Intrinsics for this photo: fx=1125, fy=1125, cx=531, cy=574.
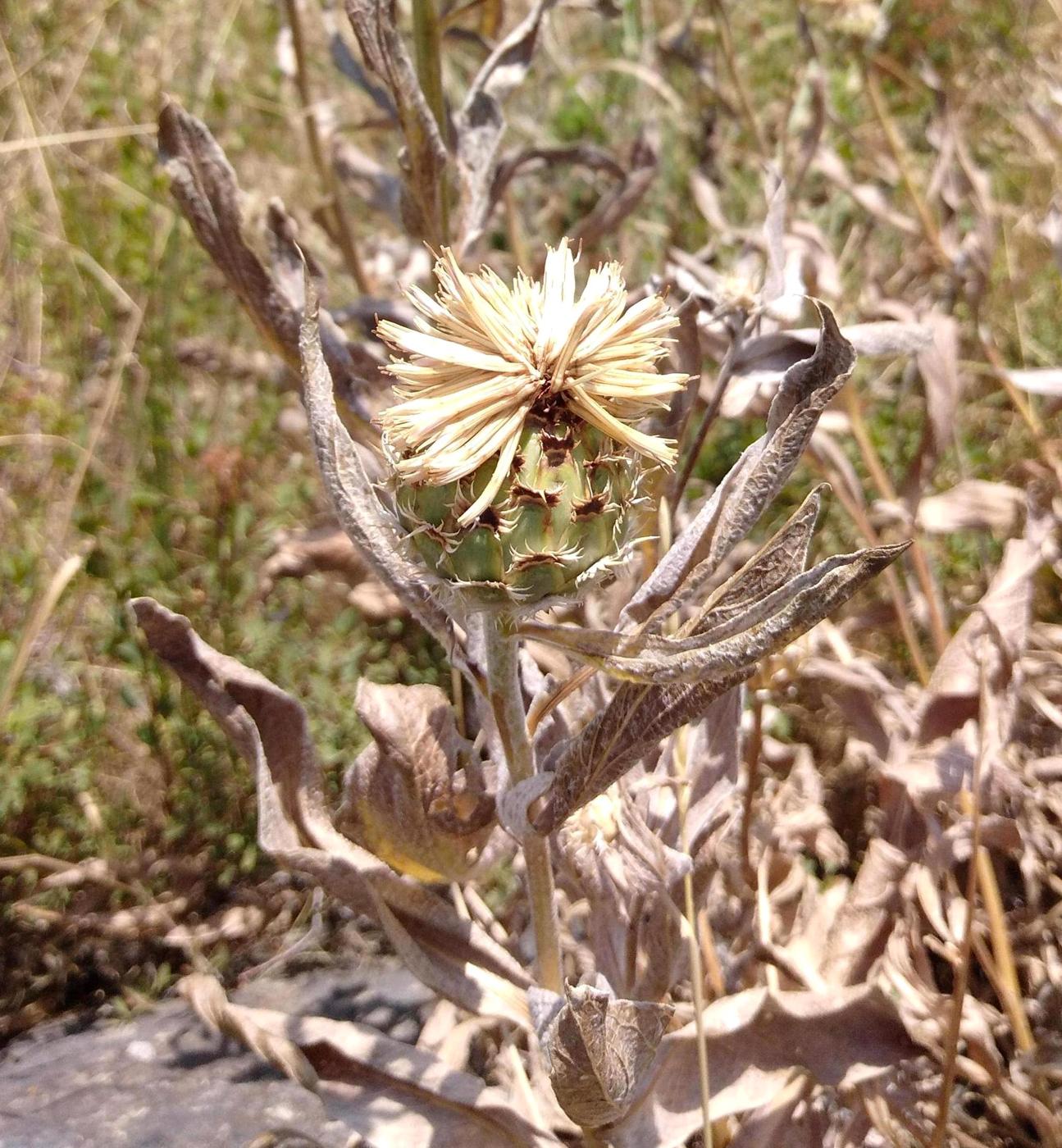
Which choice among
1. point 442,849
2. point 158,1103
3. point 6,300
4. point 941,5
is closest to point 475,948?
point 442,849

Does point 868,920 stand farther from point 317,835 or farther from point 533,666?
point 317,835

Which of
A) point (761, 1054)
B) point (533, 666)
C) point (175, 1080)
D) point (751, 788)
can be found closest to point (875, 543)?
point (751, 788)

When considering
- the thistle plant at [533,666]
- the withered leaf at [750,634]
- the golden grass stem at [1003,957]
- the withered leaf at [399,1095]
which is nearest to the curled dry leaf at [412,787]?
the thistle plant at [533,666]

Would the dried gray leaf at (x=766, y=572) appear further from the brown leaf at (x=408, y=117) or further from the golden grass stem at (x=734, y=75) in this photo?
the golden grass stem at (x=734, y=75)

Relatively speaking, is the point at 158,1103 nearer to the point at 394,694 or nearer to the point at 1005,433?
the point at 394,694

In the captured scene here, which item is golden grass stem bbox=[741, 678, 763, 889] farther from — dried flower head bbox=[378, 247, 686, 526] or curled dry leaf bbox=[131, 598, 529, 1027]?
dried flower head bbox=[378, 247, 686, 526]
